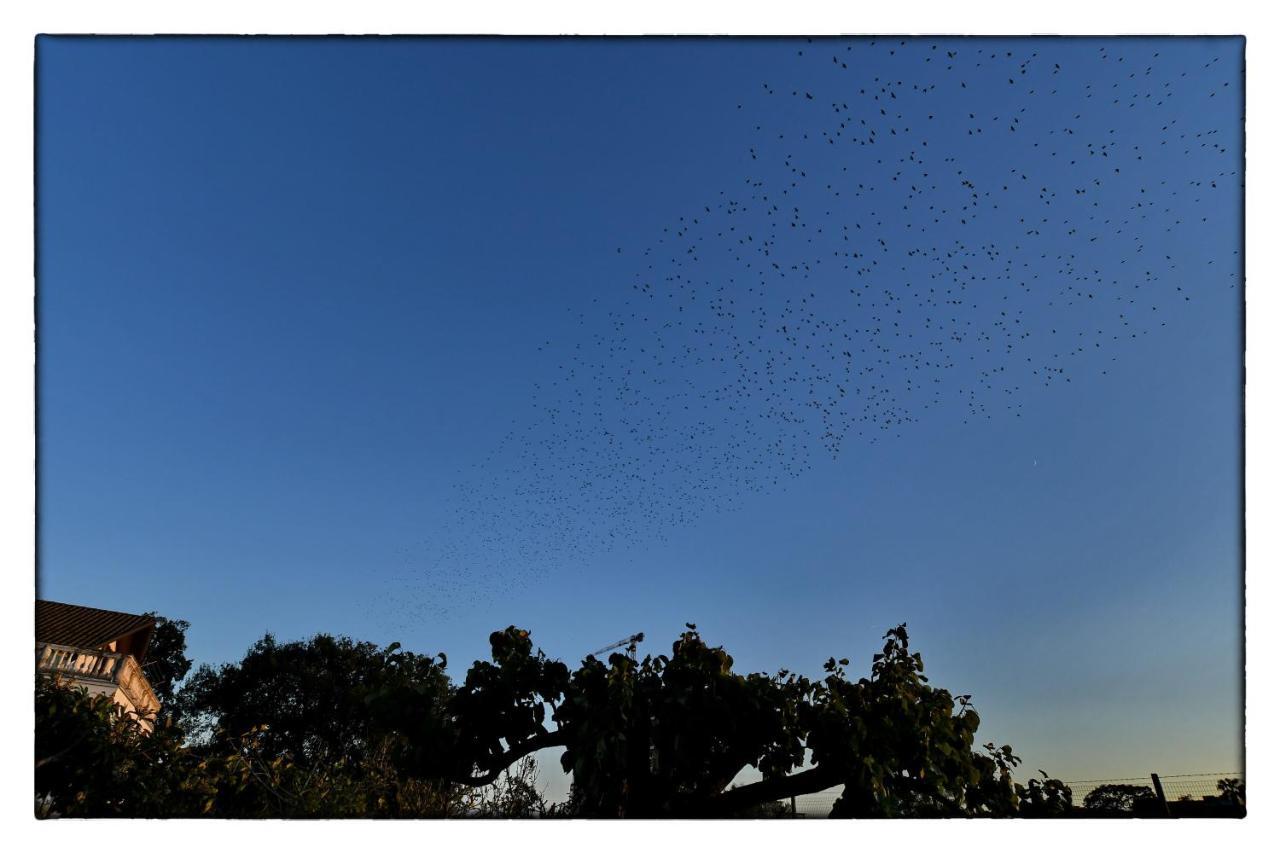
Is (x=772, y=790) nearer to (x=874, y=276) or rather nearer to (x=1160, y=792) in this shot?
(x=1160, y=792)

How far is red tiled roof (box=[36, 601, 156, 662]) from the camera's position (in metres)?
11.2

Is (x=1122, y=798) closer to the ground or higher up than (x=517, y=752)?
closer to the ground

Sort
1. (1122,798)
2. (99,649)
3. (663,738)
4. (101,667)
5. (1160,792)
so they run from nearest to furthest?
(1160,792), (1122,798), (663,738), (99,649), (101,667)

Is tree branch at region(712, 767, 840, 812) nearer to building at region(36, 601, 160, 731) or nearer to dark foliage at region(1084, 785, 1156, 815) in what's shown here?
dark foliage at region(1084, 785, 1156, 815)

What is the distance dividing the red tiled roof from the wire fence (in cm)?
1062

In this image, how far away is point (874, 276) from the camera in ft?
19.5

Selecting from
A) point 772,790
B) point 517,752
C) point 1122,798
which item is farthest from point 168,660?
point 1122,798

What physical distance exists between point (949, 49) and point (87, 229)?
4.81 metres

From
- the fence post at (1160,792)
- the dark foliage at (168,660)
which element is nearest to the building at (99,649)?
the dark foliage at (168,660)

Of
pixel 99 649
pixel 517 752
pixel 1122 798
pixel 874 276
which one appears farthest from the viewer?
pixel 99 649

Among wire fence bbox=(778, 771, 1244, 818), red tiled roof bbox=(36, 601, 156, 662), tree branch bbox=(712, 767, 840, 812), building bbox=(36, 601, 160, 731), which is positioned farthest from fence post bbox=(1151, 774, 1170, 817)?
red tiled roof bbox=(36, 601, 156, 662)

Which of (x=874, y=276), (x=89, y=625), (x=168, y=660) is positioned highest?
(x=874, y=276)

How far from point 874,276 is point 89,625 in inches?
551

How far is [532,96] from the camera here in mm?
5410
